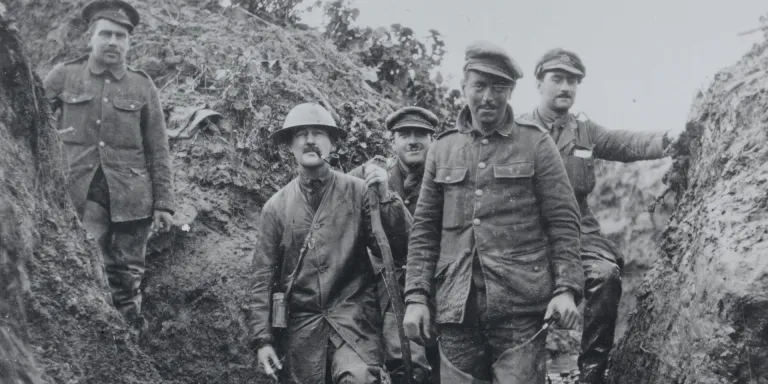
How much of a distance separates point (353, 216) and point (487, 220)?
130 cm

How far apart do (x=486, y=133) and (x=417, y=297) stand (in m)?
0.97

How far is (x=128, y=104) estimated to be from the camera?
5.84m

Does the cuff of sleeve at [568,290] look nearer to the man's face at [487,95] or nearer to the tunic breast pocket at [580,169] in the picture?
the man's face at [487,95]

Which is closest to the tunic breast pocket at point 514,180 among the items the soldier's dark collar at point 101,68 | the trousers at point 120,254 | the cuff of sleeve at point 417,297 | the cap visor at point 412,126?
the cuff of sleeve at point 417,297

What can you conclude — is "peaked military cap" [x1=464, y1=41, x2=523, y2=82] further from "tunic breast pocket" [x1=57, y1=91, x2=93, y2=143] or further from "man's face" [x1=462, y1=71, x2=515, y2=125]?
"tunic breast pocket" [x1=57, y1=91, x2=93, y2=143]

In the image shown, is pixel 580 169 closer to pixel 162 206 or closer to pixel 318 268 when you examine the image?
pixel 318 268

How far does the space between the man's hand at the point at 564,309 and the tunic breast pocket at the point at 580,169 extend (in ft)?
→ 6.35

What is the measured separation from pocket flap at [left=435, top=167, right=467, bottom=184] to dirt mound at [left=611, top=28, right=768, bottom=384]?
Answer: 1380 millimetres

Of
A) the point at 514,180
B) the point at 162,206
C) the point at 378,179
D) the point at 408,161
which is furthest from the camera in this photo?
the point at 408,161

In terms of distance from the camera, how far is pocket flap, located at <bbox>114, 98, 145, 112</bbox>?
5.80 m

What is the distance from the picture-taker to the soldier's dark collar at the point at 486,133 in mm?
4137

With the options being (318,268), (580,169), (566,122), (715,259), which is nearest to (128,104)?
(318,268)

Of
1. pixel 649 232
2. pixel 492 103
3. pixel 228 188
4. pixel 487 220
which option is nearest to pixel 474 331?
pixel 487 220

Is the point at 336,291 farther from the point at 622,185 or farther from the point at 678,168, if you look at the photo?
the point at 622,185
